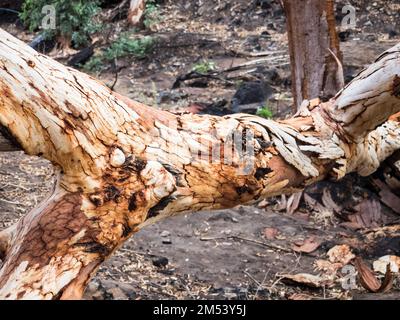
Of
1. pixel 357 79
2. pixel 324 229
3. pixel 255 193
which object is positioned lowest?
pixel 324 229

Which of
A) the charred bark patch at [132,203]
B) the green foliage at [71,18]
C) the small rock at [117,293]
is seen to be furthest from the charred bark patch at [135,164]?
the green foliage at [71,18]

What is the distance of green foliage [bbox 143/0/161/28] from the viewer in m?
10.7

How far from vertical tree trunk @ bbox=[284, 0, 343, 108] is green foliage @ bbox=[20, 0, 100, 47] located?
5.56 m

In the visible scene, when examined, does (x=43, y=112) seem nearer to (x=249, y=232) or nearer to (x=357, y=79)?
(x=357, y=79)

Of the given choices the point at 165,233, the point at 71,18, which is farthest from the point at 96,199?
the point at 71,18

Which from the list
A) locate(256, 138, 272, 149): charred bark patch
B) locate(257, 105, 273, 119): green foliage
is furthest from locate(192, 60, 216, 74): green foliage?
locate(256, 138, 272, 149): charred bark patch

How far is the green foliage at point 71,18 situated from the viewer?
9820mm

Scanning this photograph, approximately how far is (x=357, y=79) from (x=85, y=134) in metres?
1.55

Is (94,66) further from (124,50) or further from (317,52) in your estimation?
(317,52)

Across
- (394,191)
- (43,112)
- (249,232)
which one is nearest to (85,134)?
(43,112)

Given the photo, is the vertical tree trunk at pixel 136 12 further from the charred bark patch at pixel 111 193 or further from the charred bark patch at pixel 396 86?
the charred bark patch at pixel 111 193

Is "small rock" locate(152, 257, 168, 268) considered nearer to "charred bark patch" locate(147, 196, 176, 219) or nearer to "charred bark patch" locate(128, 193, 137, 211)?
"charred bark patch" locate(147, 196, 176, 219)

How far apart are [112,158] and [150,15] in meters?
8.67

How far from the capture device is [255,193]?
309 centimetres
